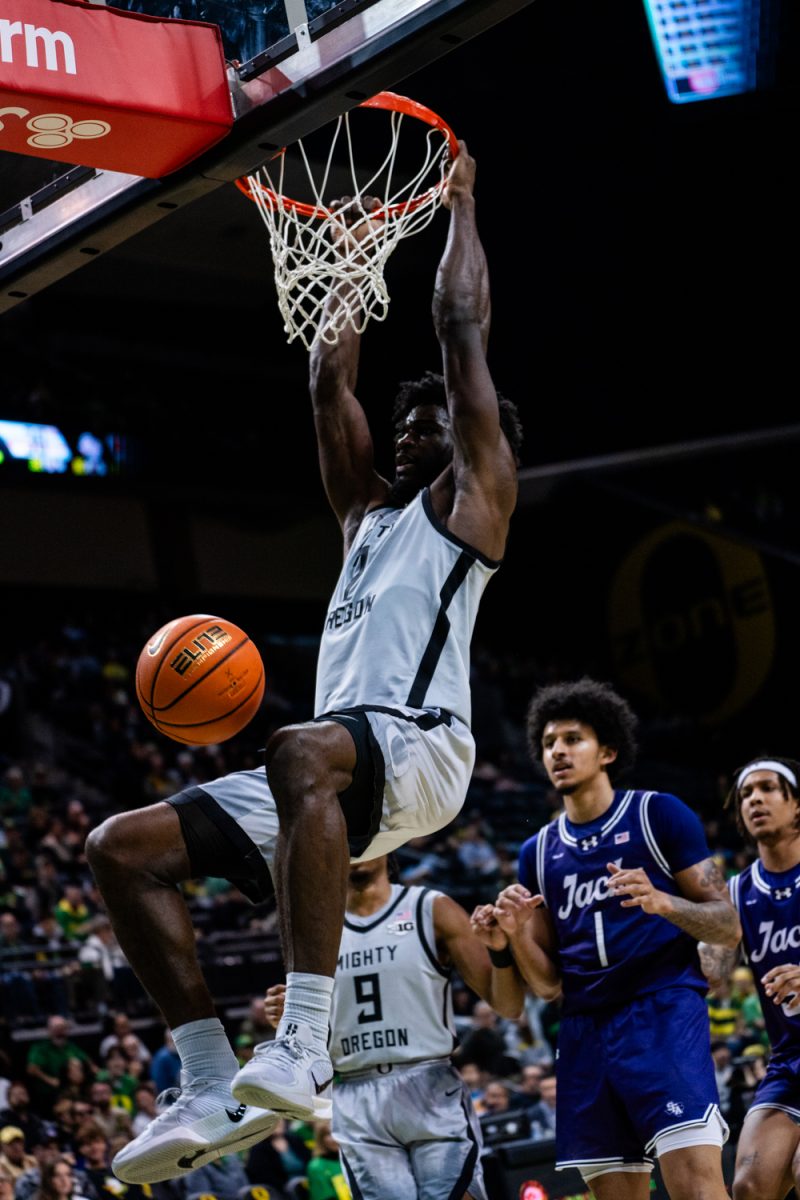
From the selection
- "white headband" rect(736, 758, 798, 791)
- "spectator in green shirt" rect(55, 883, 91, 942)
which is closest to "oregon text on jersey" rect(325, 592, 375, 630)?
"white headband" rect(736, 758, 798, 791)

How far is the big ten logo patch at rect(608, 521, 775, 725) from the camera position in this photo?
915 inches

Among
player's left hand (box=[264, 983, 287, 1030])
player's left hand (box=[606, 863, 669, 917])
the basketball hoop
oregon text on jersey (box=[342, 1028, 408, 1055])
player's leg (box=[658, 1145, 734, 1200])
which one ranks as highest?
the basketball hoop

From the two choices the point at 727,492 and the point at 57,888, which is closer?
the point at 57,888

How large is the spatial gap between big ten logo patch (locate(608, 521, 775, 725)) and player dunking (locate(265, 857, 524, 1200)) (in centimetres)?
1756

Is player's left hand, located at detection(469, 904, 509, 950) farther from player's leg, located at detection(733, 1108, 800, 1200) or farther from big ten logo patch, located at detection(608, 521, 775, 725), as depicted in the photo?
big ten logo patch, located at detection(608, 521, 775, 725)

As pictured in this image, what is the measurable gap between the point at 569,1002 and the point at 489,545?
199 centimetres

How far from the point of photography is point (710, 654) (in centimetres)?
2373

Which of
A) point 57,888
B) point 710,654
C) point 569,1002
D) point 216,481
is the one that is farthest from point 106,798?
point 569,1002

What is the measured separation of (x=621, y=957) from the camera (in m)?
5.55

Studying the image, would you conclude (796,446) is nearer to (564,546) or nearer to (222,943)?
(564,546)

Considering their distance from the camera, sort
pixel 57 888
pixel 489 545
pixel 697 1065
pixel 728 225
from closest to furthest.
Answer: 1. pixel 489 545
2. pixel 697 1065
3. pixel 57 888
4. pixel 728 225

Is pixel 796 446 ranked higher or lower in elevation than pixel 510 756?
higher

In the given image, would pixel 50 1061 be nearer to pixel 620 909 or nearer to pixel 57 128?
pixel 620 909

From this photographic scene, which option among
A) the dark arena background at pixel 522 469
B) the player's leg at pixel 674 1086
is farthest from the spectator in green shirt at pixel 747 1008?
the player's leg at pixel 674 1086
